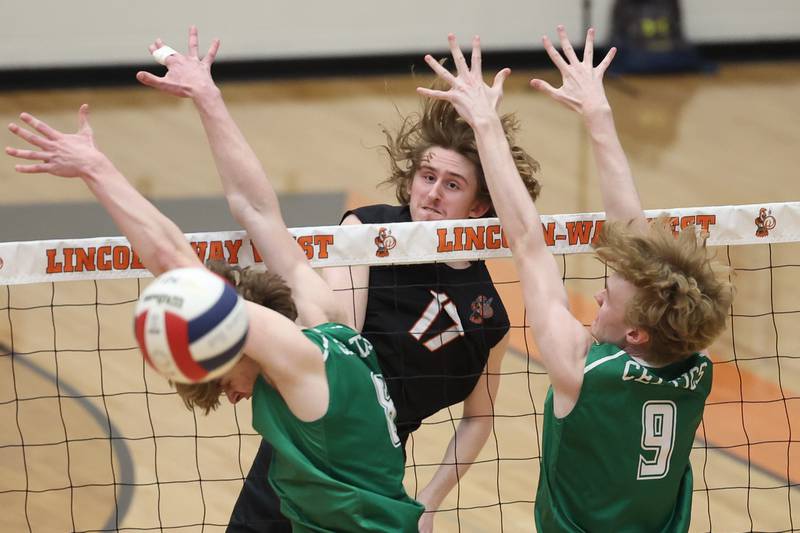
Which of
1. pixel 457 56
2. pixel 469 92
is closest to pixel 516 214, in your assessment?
pixel 469 92

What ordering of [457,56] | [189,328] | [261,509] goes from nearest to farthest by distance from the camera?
[189,328] → [457,56] → [261,509]

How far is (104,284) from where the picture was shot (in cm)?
777

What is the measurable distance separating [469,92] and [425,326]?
3.19 feet

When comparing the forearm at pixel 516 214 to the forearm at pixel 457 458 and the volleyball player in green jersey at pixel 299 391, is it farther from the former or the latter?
the forearm at pixel 457 458

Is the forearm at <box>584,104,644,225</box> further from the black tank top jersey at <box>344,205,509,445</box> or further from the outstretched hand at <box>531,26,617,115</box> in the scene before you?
the black tank top jersey at <box>344,205,509,445</box>

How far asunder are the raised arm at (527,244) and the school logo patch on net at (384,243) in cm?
62

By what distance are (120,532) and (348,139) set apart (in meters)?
6.04

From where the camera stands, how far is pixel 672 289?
3.15 meters

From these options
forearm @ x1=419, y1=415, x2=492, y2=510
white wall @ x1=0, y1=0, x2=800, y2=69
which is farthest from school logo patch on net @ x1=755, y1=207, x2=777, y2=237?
white wall @ x1=0, y1=0, x2=800, y2=69

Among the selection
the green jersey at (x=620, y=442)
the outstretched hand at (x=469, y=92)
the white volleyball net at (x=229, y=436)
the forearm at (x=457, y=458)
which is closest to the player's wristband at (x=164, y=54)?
the outstretched hand at (x=469, y=92)

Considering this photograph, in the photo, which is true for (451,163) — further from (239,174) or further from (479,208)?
(239,174)

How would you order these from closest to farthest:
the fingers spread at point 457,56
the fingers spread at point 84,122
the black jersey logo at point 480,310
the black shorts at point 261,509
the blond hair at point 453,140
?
the fingers spread at point 84,122 < the fingers spread at point 457,56 < the black shorts at point 261,509 < the blond hair at point 453,140 < the black jersey logo at point 480,310

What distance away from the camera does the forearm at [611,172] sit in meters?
3.74

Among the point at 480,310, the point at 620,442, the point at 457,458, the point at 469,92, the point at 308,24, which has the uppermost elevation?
the point at 308,24
